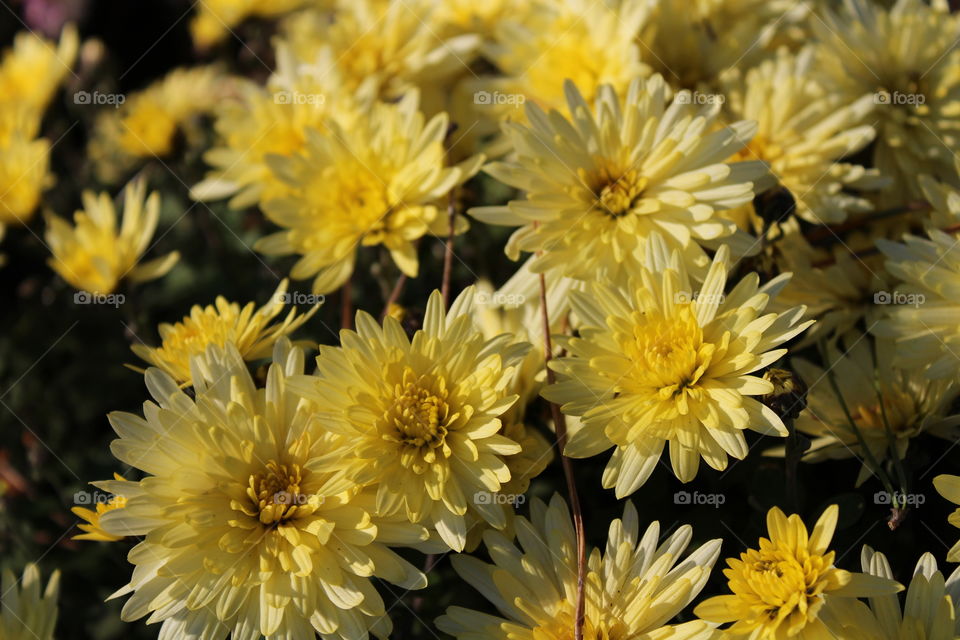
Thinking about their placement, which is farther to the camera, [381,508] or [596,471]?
[596,471]

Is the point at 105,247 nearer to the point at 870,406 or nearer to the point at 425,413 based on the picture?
the point at 425,413

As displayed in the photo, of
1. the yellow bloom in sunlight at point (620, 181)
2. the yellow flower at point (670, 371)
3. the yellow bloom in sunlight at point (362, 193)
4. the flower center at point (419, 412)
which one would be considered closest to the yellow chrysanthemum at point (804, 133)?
the yellow bloom in sunlight at point (620, 181)

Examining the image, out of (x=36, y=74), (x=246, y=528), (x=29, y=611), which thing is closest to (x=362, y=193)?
(x=246, y=528)

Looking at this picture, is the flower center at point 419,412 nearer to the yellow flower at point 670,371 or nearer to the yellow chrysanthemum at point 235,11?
the yellow flower at point 670,371

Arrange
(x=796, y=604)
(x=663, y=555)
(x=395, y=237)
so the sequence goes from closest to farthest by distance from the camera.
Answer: (x=796, y=604) < (x=663, y=555) < (x=395, y=237)

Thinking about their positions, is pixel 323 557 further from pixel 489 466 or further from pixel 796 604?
pixel 796 604

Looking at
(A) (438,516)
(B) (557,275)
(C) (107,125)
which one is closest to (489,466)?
(A) (438,516)
